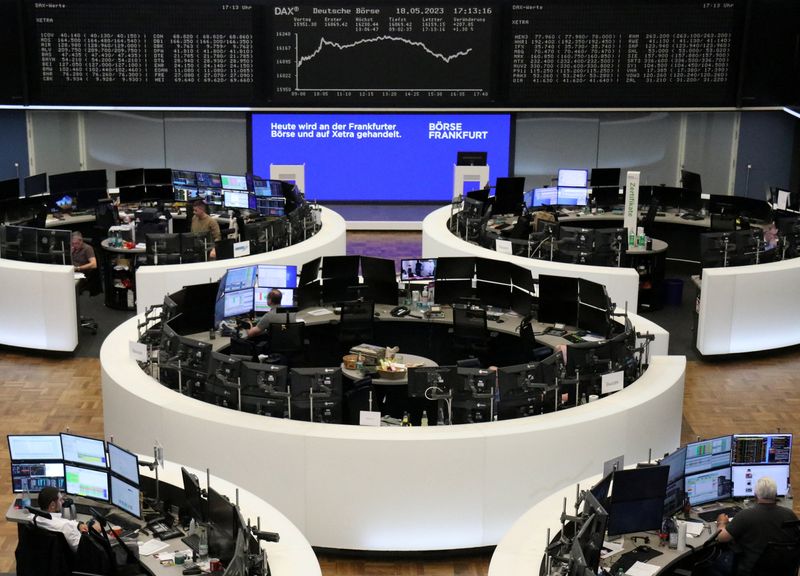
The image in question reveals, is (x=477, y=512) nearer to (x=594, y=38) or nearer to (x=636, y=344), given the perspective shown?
(x=636, y=344)

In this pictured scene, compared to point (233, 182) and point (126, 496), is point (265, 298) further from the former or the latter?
point (233, 182)

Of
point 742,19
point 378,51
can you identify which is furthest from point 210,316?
point 742,19

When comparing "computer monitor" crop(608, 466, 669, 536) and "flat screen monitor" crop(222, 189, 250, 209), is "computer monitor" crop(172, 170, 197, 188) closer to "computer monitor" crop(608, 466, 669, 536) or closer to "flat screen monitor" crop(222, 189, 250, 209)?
"flat screen monitor" crop(222, 189, 250, 209)

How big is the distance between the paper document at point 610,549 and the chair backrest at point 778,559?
32.2 inches

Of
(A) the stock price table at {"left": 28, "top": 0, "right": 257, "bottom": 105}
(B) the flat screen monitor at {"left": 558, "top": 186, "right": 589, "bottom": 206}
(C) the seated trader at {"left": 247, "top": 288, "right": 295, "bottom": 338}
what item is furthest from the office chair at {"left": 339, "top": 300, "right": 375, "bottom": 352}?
(A) the stock price table at {"left": 28, "top": 0, "right": 257, "bottom": 105}

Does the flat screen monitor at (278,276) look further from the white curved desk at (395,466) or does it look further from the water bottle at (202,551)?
the water bottle at (202,551)

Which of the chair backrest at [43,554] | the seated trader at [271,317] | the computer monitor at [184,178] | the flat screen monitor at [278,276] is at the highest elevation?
the computer monitor at [184,178]

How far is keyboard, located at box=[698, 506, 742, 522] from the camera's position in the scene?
25.0 ft

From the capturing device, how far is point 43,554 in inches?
279

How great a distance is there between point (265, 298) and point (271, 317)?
0.59 meters

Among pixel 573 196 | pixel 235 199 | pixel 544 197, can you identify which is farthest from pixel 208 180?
pixel 573 196

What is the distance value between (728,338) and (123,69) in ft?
32.0

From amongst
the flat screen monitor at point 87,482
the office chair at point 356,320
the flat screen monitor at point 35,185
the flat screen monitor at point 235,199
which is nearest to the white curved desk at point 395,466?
the flat screen monitor at point 87,482

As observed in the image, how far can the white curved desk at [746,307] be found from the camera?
12469 millimetres
